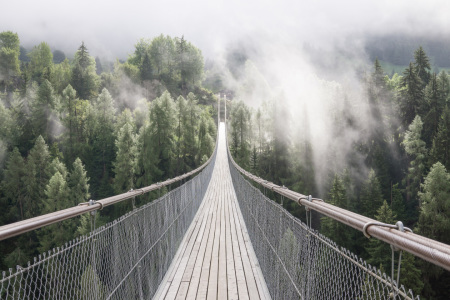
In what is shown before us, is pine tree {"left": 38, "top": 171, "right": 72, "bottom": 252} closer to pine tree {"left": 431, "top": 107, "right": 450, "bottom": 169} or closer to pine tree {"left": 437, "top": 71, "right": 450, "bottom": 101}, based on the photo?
pine tree {"left": 431, "top": 107, "right": 450, "bottom": 169}

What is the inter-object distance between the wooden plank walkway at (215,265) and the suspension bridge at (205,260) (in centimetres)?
1

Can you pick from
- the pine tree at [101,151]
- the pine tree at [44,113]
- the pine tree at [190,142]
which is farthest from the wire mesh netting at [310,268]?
the pine tree at [44,113]

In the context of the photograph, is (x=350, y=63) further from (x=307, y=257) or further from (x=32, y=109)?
(x=307, y=257)

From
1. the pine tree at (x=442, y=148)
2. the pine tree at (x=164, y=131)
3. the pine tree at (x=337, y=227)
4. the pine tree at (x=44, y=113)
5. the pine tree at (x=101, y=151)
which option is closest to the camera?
the pine tree at (x=337, y=227)

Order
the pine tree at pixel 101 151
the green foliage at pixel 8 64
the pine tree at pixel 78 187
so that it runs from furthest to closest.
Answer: the green foliage at pixel 8 64, the pine tree at pixel 101 151, the pine tree at pixel 78 187

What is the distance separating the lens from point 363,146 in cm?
3991

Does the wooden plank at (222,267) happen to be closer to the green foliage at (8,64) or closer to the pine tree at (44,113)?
the pine tree at (44,113)

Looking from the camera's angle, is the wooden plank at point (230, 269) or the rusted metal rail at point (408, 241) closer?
the rusted metal rail at point (408, 241)

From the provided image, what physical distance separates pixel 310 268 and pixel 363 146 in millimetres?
40908

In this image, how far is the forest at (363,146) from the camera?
1187 inches

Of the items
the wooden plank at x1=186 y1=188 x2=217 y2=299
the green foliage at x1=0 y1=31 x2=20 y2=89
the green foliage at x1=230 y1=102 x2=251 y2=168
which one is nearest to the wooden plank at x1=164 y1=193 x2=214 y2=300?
the wooden plank at x1=186 y1=188 x2=217 y2=299

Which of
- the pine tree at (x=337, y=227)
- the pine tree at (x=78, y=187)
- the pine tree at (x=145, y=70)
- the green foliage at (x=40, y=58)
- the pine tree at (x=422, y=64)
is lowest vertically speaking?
the pine tree at (x=337, y=227)

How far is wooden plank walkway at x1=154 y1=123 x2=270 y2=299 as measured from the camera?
149 inches

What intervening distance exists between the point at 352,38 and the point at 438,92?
169261 mm
